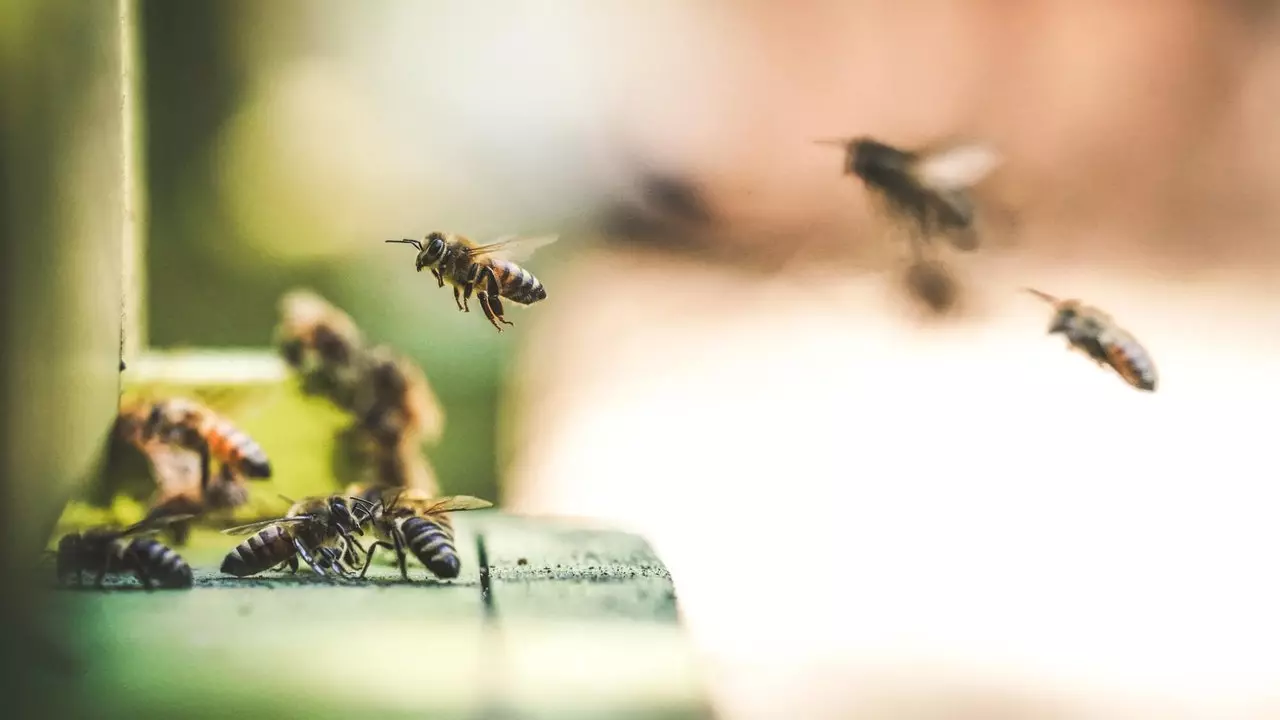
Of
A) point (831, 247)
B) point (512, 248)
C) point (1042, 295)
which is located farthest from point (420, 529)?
point (1042, 295)

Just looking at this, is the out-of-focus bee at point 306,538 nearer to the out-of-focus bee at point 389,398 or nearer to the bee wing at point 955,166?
the out-of-focus bee at point 389,398

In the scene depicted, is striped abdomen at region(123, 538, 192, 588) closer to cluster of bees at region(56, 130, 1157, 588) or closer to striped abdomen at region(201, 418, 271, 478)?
cluster of bees at region(56, 130, 1157, 588)

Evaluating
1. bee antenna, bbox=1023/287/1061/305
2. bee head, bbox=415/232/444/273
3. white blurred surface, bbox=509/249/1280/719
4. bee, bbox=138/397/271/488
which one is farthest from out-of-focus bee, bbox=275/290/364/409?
bee antenna, bbox=1023/287/1061/305

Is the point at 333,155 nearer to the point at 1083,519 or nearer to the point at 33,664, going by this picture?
the point at 33,664

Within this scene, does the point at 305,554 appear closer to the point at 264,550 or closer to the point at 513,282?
the point at 264,550

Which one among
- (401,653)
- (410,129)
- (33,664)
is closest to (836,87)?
(410,129)
